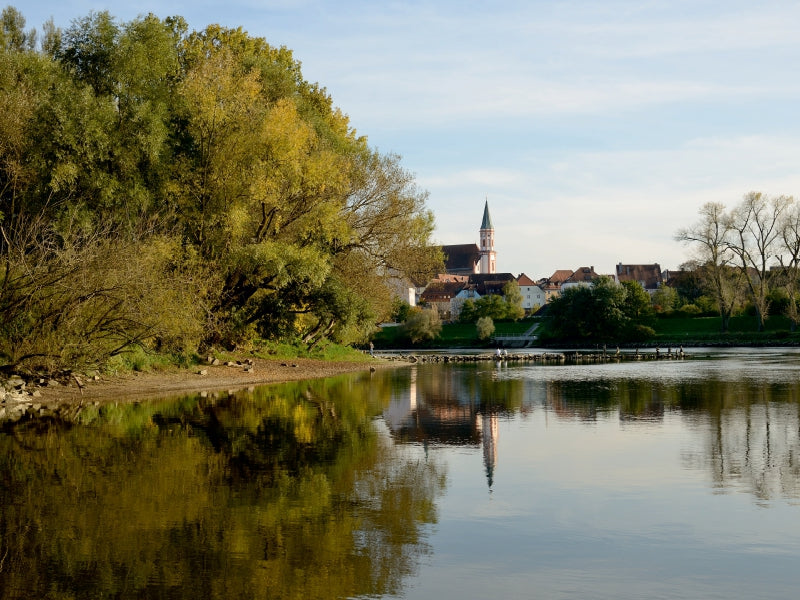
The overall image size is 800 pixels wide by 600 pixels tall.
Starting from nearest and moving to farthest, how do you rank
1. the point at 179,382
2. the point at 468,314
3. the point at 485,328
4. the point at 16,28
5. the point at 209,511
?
1. the point at 209,511
2. the point at 179,382
3. the point at 16,28
4. the point at 485,328
5. the point at 468,314

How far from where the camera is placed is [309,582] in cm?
937

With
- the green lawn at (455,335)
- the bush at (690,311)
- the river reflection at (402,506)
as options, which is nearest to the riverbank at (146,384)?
the river reflection at (402,506)

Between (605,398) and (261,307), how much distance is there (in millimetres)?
22158

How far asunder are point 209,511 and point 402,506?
2.88 m

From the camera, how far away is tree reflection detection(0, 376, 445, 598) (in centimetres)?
955

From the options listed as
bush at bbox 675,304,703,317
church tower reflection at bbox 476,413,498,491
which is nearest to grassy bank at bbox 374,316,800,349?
bush at bbox 675,304,703,317

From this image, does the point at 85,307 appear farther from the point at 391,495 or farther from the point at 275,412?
the point at 391,495

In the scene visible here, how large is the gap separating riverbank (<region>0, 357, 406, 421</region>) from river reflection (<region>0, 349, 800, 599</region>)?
4449 mm

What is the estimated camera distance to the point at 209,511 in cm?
1266

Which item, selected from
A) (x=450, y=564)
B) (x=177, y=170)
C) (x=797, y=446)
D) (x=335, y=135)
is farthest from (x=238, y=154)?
(x=450, y=564)

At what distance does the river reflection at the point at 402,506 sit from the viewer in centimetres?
952

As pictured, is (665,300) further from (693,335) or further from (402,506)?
(402,506)

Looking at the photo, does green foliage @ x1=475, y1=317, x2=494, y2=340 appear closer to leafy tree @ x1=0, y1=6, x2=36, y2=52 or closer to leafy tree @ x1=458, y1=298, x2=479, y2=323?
leafy tree @ x1=458, y1=298, x2=479, y2=323

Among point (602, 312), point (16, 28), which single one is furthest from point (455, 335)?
point (16, 28)
